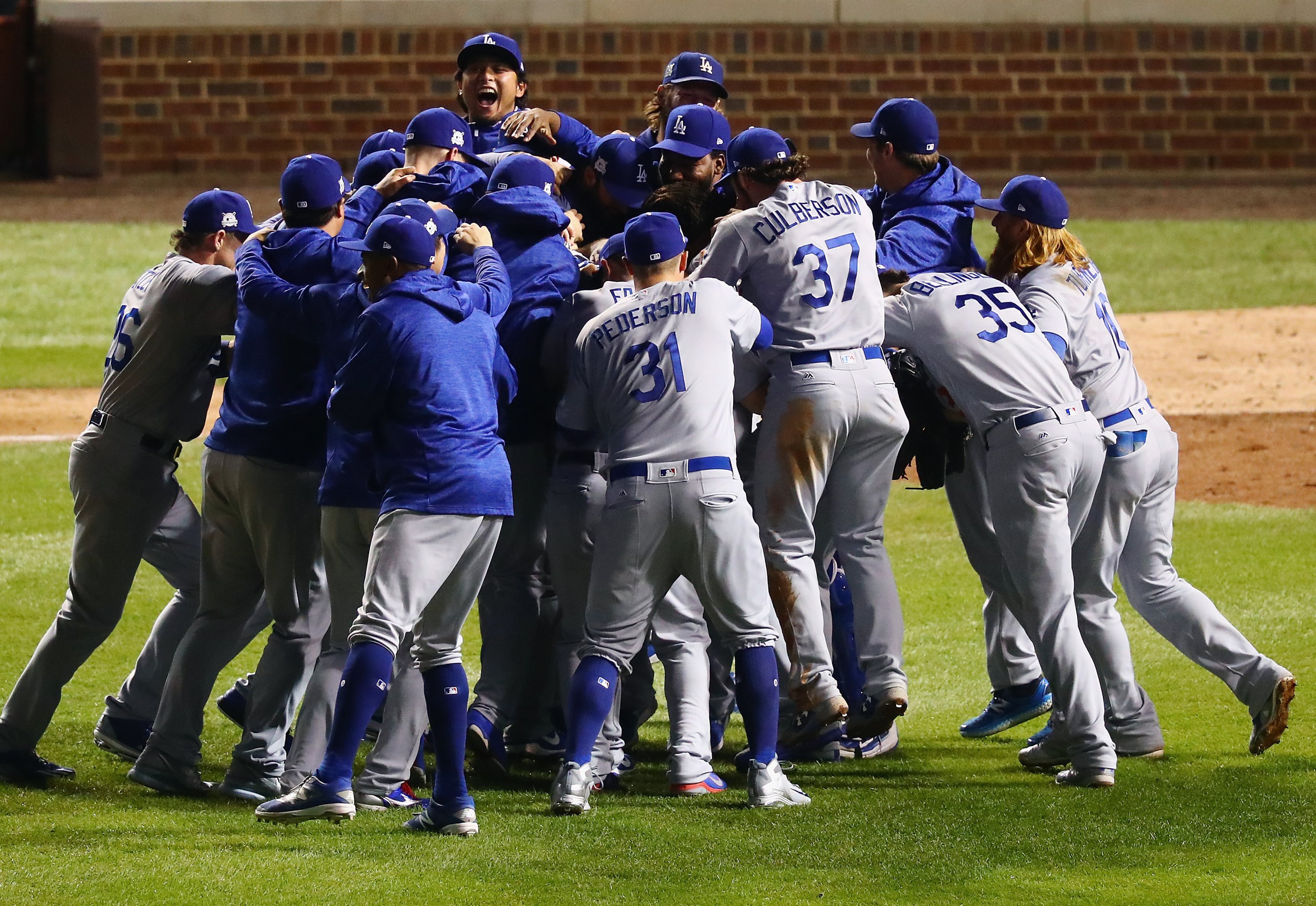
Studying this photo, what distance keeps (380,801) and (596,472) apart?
4.15 ft

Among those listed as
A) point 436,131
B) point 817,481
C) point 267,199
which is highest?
point 267,199

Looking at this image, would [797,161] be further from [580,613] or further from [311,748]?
[311,748]

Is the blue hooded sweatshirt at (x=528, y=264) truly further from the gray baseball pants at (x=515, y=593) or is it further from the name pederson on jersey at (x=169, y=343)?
the name pederson on jersey at (x=169, y=343)

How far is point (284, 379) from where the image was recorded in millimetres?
5414

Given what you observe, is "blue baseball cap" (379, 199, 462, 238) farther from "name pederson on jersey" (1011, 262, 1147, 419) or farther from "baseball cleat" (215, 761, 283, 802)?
"name pederson on jersey" (1011, 262, 1147, 419)

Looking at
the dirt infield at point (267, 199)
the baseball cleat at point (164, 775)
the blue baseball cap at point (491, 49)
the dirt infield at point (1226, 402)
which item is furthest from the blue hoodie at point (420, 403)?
the dirt infield at point (267, 199)

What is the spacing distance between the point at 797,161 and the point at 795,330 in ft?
2.01

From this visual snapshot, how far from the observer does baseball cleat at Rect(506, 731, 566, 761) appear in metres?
5.98

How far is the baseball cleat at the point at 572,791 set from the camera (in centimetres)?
502

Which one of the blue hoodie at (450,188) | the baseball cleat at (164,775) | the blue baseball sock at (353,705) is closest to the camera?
the blue baseball sock at (353,705)

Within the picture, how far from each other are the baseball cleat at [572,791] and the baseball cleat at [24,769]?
1.74 m

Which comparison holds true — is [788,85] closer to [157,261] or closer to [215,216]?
[157,261]

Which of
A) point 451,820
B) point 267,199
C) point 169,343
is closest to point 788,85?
point 267,199

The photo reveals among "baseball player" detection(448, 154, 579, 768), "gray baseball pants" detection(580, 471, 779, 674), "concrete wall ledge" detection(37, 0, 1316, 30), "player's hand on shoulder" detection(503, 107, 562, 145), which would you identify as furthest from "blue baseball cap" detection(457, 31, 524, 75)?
"concrete wall ledge" detection(37, 0, 1316, 30)
